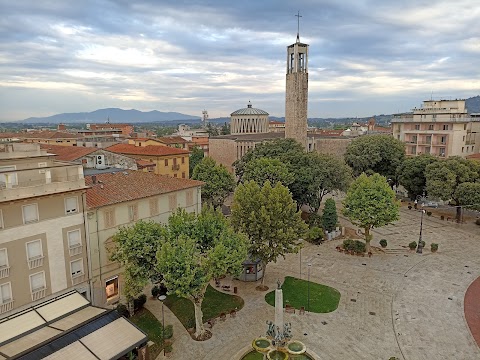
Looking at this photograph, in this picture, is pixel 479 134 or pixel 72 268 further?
pixel 479 134

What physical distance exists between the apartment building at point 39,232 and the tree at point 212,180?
2314 cm

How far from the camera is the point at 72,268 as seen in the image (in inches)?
1027

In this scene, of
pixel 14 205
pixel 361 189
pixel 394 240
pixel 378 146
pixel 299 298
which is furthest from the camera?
pixel 378 146

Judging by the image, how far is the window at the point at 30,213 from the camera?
2331 centimetres

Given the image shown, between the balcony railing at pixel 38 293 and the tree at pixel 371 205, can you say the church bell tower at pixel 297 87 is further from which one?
the balcony railing at pixel 38 293

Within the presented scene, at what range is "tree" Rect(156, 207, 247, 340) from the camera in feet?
69.7

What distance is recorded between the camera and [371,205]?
37.3 metres

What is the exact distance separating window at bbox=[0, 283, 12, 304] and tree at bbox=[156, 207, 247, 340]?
9.47 meters

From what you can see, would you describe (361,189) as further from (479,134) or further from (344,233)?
(479,134)

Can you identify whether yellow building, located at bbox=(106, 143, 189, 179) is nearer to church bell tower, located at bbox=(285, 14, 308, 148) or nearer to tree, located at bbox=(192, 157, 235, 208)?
tree, located at bbox=(192, 157, 235, 208)

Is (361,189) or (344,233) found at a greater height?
(361,189)

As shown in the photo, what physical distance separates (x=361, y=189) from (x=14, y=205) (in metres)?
31.7

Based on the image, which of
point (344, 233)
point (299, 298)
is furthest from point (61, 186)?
point (344, 233)

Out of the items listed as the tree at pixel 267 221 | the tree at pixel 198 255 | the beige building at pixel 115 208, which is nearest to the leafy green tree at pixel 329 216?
the tree at pixel 267 221
